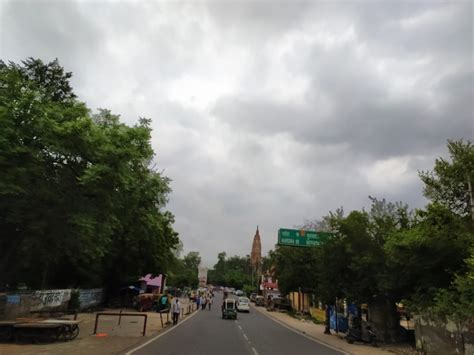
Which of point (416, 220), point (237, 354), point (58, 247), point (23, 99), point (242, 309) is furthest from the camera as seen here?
point (242, 309)

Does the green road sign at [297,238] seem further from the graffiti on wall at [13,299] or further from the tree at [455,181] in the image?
the graffiti on wall at [13,299]

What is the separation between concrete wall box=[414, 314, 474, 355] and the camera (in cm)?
1495

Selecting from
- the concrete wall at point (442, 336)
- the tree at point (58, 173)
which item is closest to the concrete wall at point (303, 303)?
the concrete wall at point (442, 336)

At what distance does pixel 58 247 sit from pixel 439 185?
1966 cm

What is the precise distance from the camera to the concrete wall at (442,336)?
1495 cm

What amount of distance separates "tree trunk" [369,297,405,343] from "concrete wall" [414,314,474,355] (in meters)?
5.55

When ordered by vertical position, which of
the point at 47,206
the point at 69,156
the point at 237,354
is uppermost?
the point at 69,156

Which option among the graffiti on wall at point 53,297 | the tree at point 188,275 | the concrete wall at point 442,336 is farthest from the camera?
the tree at point 188,275

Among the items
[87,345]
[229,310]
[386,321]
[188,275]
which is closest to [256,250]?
[188,275]

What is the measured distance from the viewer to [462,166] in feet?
71.2

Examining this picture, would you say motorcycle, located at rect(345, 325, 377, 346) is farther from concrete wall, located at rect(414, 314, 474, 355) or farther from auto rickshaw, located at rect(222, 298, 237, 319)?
auto rickshaw, located at rect(222, 298, 237, 319)

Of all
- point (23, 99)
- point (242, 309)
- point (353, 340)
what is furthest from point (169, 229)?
point (23, 99)

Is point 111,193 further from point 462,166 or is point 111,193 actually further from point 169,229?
point 169,229

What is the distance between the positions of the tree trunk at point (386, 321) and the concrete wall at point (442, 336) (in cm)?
555
